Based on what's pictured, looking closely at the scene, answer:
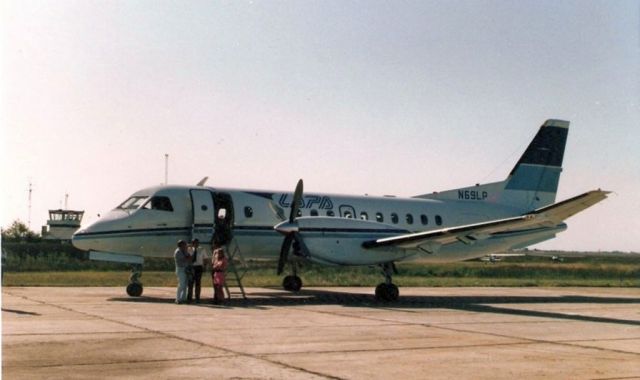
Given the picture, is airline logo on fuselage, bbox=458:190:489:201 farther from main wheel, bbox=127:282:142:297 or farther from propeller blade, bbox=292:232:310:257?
main wheel, bbox=127:282:142:297

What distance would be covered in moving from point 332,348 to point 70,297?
1099 cm

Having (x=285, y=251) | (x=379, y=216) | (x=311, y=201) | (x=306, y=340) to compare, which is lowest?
(x=306, y=340)

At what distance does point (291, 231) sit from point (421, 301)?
4697 mm

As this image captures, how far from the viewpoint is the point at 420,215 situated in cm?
2511

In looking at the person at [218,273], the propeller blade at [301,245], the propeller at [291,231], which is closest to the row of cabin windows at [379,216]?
the propeller at [291,231]

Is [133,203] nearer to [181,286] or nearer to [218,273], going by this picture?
[181,286]

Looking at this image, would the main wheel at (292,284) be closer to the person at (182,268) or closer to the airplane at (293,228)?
the airplane at (293,228)

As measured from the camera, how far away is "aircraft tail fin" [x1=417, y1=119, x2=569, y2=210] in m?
27.6

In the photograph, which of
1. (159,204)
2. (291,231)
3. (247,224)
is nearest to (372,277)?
(247,224)

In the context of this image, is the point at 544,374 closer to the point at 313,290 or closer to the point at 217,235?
the point at 217,235

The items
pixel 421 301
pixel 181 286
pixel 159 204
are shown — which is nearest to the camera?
pixel 181 286

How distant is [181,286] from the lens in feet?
60.1

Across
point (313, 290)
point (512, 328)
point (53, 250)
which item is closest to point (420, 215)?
point (313, 290)

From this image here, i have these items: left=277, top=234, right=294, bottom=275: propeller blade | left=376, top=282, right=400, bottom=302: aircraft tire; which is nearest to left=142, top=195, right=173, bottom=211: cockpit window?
left=277, top=234, right=294, bottom=275: propeller blade
